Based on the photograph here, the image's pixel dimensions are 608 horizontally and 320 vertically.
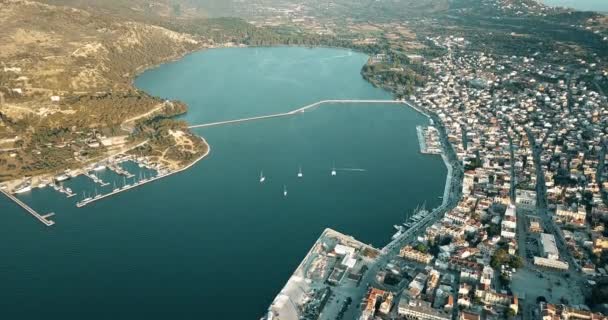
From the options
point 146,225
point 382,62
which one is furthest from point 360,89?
point 146,225

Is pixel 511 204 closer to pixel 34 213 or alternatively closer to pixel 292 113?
pixel 292 113

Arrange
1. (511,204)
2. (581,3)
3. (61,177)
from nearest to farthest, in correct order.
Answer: (511,204)
(61,177)
(581,3)

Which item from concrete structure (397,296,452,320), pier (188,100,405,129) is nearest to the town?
concrete structure (397,296,452,320)

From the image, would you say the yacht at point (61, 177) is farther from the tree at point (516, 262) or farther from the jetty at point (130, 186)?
the tree at point (516, 262)

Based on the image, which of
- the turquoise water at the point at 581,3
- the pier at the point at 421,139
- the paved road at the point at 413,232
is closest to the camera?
the paved road at the point at 413,232

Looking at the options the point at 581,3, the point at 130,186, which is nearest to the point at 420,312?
the point at 130,186

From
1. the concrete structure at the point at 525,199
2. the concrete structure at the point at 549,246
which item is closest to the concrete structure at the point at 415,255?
the concrete structure at the point at 549,246

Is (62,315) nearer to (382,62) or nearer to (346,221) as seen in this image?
(346,221)

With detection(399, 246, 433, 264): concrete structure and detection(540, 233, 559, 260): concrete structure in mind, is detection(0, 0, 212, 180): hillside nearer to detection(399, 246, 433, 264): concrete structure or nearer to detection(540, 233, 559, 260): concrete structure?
detection(399, 246, 433, 264): concrete structure
